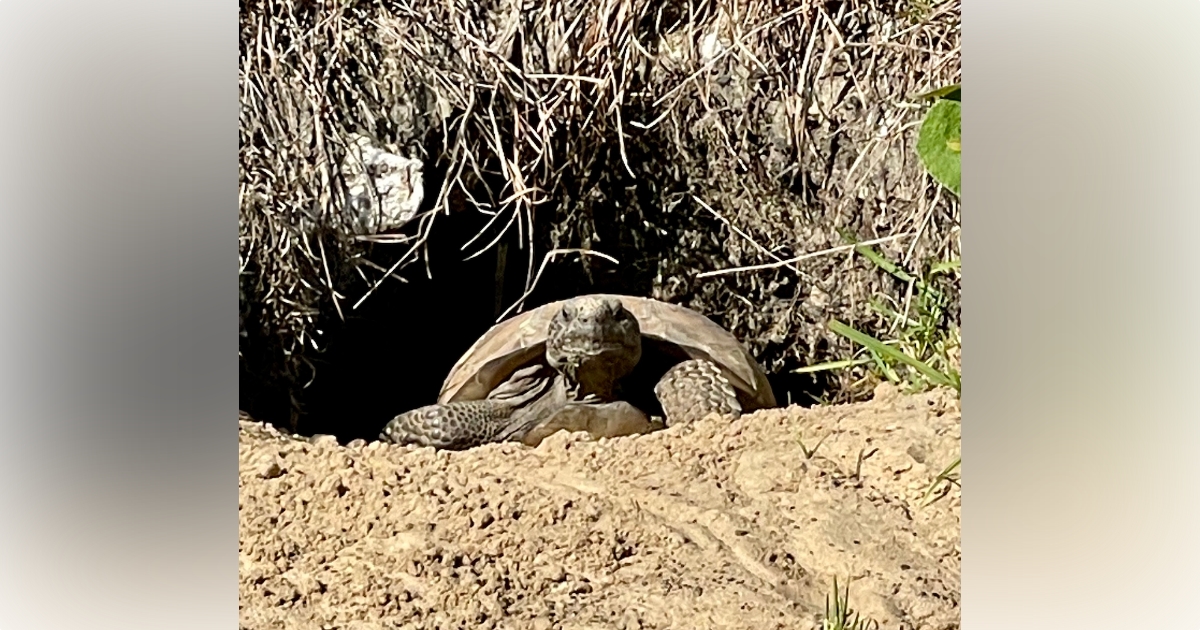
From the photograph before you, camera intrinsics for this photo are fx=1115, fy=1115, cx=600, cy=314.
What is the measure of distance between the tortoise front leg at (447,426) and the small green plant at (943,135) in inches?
37.4

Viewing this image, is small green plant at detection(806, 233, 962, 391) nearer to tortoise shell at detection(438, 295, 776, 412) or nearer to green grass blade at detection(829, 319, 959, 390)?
green grass blade at detection(829, 319, 959, 390)

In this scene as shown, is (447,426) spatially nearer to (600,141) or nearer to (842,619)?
(600,141)

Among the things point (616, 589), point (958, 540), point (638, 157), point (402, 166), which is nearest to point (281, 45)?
point (402, 166)

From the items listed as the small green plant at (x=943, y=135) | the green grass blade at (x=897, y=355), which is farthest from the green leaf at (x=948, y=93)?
the green grass blade at (x=897, y=355)

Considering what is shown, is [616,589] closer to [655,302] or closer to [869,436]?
[869,436]

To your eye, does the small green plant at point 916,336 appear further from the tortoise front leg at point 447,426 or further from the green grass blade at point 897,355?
the tortoise front leg at point 447,426

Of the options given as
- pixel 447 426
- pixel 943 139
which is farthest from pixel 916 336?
pixel 447 426

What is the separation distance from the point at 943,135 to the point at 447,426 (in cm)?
104

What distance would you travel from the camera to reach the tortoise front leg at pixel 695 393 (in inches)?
83.1

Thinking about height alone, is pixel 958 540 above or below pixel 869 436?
below

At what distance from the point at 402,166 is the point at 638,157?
47cm

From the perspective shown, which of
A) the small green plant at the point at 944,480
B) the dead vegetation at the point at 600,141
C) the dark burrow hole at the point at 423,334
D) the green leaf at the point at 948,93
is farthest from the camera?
the dark burrow hole at the point at 423,334

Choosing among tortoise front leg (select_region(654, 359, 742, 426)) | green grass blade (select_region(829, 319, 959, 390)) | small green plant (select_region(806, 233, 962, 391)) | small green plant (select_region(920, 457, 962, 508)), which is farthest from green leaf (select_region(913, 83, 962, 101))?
tortoise front leg (select_region(654, 359, 742, 426))
